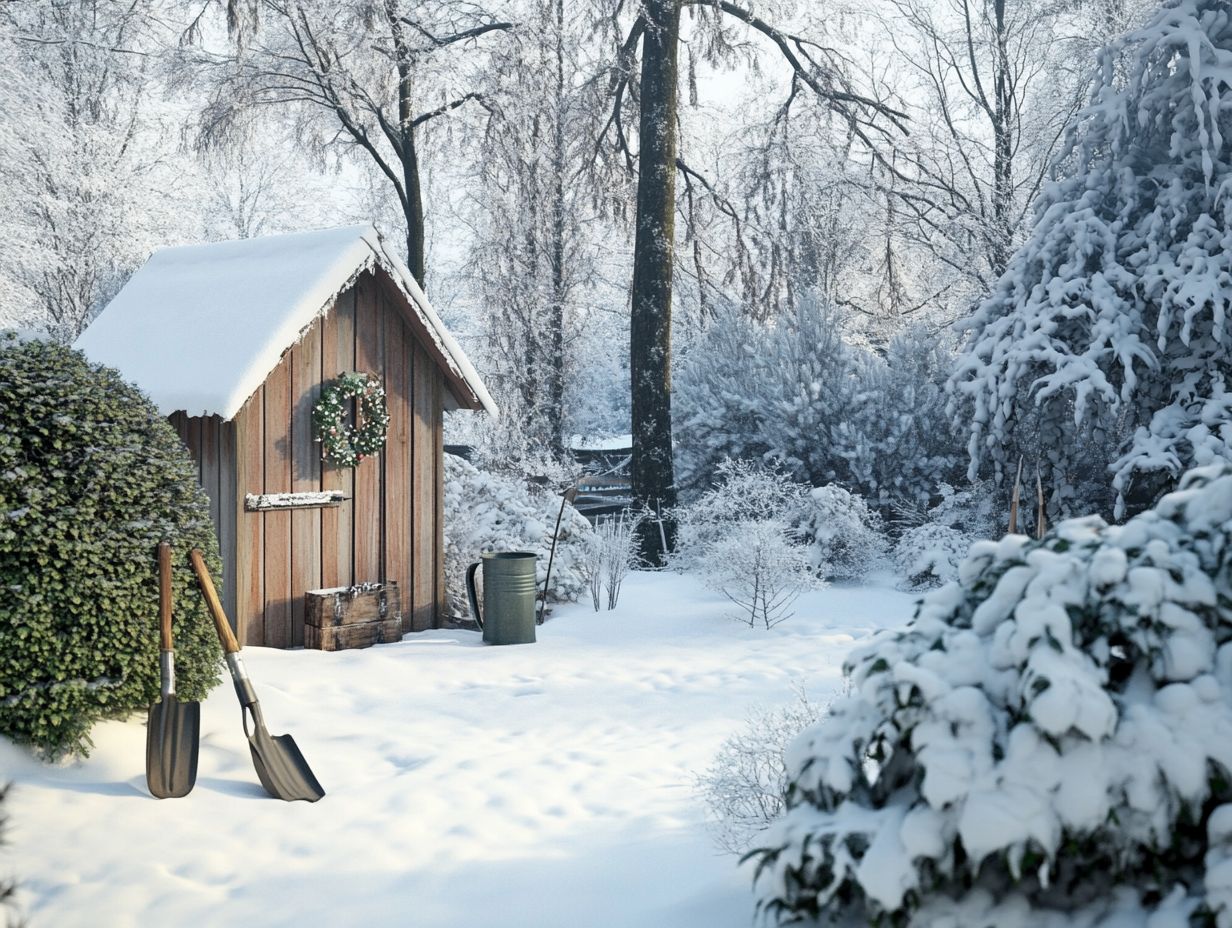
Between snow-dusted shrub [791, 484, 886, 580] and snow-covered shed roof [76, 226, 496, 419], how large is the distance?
399 centimetres

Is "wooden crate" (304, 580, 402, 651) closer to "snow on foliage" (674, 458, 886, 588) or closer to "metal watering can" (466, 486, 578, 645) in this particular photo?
"metal watering can" (466, 486, 578, 645)

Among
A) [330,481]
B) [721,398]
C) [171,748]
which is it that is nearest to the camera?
[171,748]

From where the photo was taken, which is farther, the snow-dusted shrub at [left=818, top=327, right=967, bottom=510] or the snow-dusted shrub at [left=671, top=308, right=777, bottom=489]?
the snow-dusted shrub at [left=671, top=308, right=777, bottom=489]

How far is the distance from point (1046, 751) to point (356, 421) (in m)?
6.57

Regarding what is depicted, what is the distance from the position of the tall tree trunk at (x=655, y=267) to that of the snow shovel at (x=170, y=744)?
26.6 feet

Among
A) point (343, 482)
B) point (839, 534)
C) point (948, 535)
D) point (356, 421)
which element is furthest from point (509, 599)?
point (948, 535)

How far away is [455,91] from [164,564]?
13.1 meters

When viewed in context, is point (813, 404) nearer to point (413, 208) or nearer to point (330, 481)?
point (330, 481)

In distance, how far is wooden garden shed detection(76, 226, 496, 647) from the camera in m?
7.47

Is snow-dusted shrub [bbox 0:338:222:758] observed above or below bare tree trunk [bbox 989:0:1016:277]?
below

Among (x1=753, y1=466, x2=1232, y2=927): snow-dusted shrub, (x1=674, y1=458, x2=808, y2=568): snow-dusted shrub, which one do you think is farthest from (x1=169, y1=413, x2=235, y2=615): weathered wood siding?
(x1=753, y1=466, x2=1232, y2=927): snow-dusted shrub

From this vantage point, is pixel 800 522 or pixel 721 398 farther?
pixel 721 398

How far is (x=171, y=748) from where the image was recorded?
4609 mm

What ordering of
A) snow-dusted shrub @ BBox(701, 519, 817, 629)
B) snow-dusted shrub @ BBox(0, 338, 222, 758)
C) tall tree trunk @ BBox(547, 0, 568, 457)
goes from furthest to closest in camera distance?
tall tree trunk @ BBox(547, 0, 568, 457) → snow-dusted shrub @ BBox(701, 519, 817, 629) → snow-dusted shrub @ BBox(0, 338, 222, 758)
